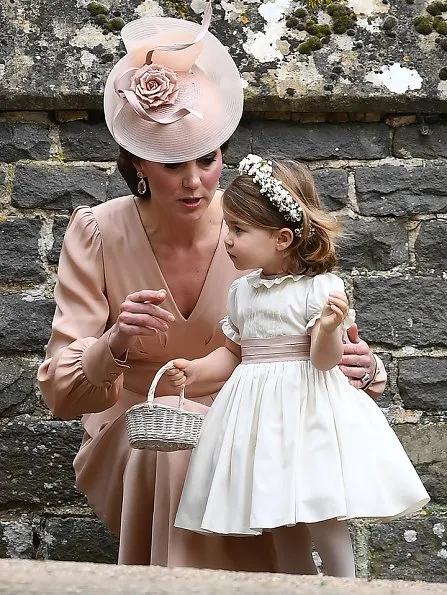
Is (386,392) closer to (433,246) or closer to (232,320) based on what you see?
(433,246)

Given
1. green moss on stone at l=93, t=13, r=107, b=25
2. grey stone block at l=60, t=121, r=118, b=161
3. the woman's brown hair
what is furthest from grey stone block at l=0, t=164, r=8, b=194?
the woman's brown hair

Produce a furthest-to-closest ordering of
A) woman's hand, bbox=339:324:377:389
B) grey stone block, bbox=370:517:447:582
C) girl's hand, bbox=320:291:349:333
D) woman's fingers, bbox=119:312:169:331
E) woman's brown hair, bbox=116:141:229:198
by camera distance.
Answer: grey stone block, bbox=370:517:447:582 < woman's brown hair, bbox=116:141:229:198 < woman's hand, bbox=339:324:377:389 < woman's fingers, bbox=119:312:169:331 < girl's hand, bbox=320:291:349:333

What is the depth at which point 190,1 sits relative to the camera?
3.08m

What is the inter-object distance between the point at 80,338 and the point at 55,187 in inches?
30.8

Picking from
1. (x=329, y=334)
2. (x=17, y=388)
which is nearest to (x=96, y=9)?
(x=17, y=388)

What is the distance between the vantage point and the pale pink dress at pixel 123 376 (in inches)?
88.1

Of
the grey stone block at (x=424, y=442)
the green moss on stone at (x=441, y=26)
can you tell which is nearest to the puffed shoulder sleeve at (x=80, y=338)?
the grey stone block at (x=424, y=442)

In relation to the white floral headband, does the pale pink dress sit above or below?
below

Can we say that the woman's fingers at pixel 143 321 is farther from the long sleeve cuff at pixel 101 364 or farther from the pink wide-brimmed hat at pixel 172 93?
the pink wide-brimmed hat at pixel 172 93

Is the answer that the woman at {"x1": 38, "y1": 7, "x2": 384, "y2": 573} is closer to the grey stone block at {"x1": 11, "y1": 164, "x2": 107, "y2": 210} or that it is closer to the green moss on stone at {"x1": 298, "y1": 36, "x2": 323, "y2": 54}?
the grey stone block at {"x1": 11, "y1": 164, "x2": 107, "y2": 210}

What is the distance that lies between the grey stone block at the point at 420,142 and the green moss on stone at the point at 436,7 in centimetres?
32

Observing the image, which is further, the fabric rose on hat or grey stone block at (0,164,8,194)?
grey stone block at (0,164,8,194)

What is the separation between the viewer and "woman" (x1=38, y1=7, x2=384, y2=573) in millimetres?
2240

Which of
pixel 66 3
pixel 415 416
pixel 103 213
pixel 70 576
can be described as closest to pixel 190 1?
pixel 66 3
